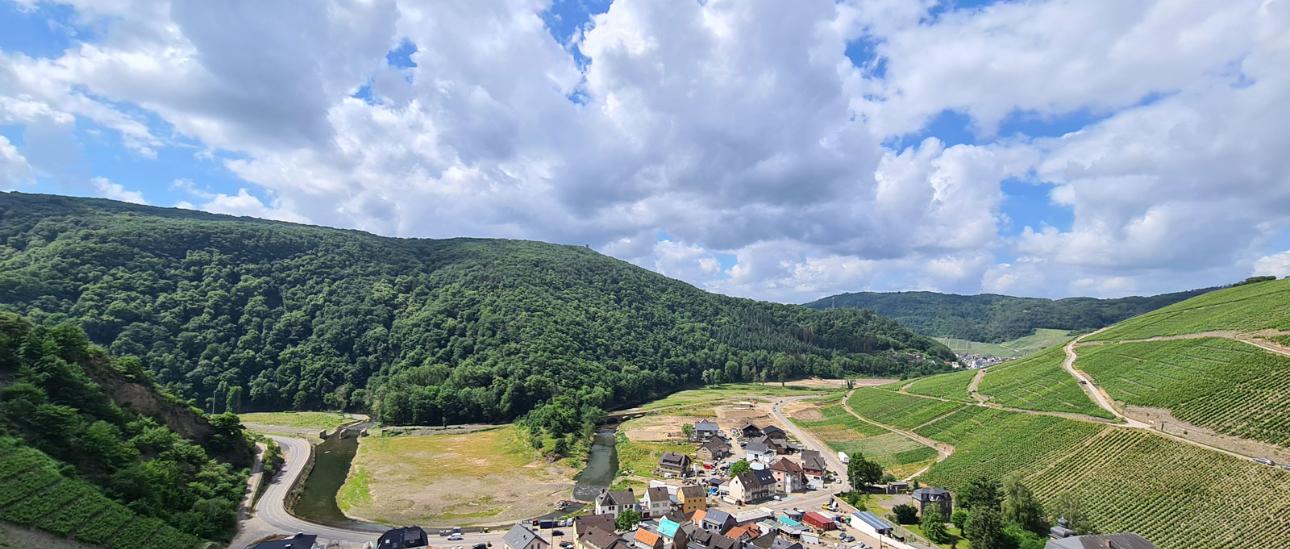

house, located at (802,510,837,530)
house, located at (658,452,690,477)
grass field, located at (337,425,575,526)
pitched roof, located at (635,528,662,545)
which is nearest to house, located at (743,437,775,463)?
house, located at (658,452,690,477)

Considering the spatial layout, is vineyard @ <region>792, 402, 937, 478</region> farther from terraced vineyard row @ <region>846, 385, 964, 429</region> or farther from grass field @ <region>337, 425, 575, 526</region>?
grass field @ <region>337, 425, 575, 526</region>

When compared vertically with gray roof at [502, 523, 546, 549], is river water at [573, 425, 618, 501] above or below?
below

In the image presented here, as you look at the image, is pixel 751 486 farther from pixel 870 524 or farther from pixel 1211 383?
pixel 1211 383

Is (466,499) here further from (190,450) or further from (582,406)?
(582,406)

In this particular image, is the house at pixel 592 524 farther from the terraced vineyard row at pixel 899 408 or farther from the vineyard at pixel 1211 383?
the terraced vineyard row at pixel 899 408

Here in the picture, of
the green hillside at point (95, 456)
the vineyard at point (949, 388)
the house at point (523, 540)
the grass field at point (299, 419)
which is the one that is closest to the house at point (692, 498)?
the house at point (523, 540)

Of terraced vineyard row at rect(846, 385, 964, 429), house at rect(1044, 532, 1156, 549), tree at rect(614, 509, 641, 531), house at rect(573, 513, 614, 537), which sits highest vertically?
terraced vineyard row at rect(846, 385, 964, 429)

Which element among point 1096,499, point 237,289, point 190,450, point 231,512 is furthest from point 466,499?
point 237,289
